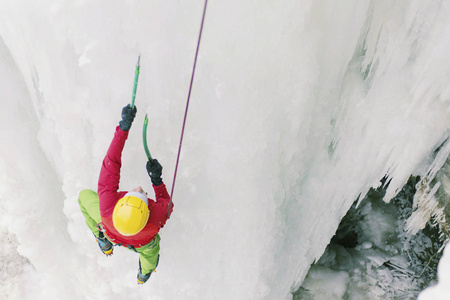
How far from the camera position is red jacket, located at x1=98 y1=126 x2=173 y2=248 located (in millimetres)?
1995

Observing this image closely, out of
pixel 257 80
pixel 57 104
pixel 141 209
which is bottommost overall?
pixel 141 209

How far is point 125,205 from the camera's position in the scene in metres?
1.99

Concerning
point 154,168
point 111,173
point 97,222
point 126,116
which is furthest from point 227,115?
point 97,222

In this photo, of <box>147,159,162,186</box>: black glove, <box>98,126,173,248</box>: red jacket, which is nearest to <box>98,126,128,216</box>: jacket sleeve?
<box>98,126,173,248</box>: red jacket

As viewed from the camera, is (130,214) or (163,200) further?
(163,200)

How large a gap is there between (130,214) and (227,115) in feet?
2.74

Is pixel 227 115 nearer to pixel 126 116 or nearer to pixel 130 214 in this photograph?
pixel 126 116

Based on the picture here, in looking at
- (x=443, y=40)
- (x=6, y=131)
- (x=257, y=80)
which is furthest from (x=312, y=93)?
(x=6, y=131)

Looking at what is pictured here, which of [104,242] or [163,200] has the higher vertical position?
[163,200]

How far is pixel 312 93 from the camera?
2400 millimetres

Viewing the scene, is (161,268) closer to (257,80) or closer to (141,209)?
(141,209)

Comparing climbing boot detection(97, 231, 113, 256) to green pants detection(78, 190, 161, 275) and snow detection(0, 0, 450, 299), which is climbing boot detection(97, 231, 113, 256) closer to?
green pants detection(78, 190, 161, 275)

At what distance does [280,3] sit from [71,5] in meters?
1.14

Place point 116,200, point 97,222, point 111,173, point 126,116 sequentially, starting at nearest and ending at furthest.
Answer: point 126,116 < point 111,173 < point 116,200 < point 97,222
